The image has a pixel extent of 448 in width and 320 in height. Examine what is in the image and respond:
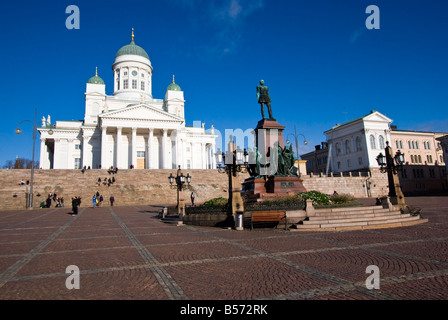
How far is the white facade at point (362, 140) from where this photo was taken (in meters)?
63.7

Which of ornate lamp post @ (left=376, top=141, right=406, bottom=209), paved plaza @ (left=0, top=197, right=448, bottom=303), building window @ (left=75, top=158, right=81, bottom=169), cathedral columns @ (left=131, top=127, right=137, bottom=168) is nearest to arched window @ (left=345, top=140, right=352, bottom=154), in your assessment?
cathedral columns @ (left=131, top=127, right=137, bottom=168)

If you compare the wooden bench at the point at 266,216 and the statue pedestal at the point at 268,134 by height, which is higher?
the statue pedestal at the point at 268,134

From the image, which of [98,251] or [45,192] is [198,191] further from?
[98,251]

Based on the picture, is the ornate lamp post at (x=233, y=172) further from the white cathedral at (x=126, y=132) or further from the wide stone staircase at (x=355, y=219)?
the white cathedral at (x=126, y=132)

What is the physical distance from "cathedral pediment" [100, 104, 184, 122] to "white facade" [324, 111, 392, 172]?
40605 mm

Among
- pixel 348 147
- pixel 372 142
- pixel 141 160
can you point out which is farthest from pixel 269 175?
pixel 348 147

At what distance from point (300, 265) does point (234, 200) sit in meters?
7.62

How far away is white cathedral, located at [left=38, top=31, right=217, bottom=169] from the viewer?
59.6 metres

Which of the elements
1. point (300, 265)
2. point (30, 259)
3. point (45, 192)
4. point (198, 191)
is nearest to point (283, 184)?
point (300, 265)

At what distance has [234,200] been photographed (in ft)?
46.1

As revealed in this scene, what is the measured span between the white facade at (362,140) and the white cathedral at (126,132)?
33052 millimetres

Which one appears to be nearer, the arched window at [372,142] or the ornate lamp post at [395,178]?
the ornate lamp post at [395,178]

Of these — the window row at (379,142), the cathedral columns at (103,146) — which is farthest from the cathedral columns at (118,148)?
the window row at (379,142)

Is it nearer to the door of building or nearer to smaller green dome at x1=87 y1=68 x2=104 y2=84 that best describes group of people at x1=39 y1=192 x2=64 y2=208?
the door of building
